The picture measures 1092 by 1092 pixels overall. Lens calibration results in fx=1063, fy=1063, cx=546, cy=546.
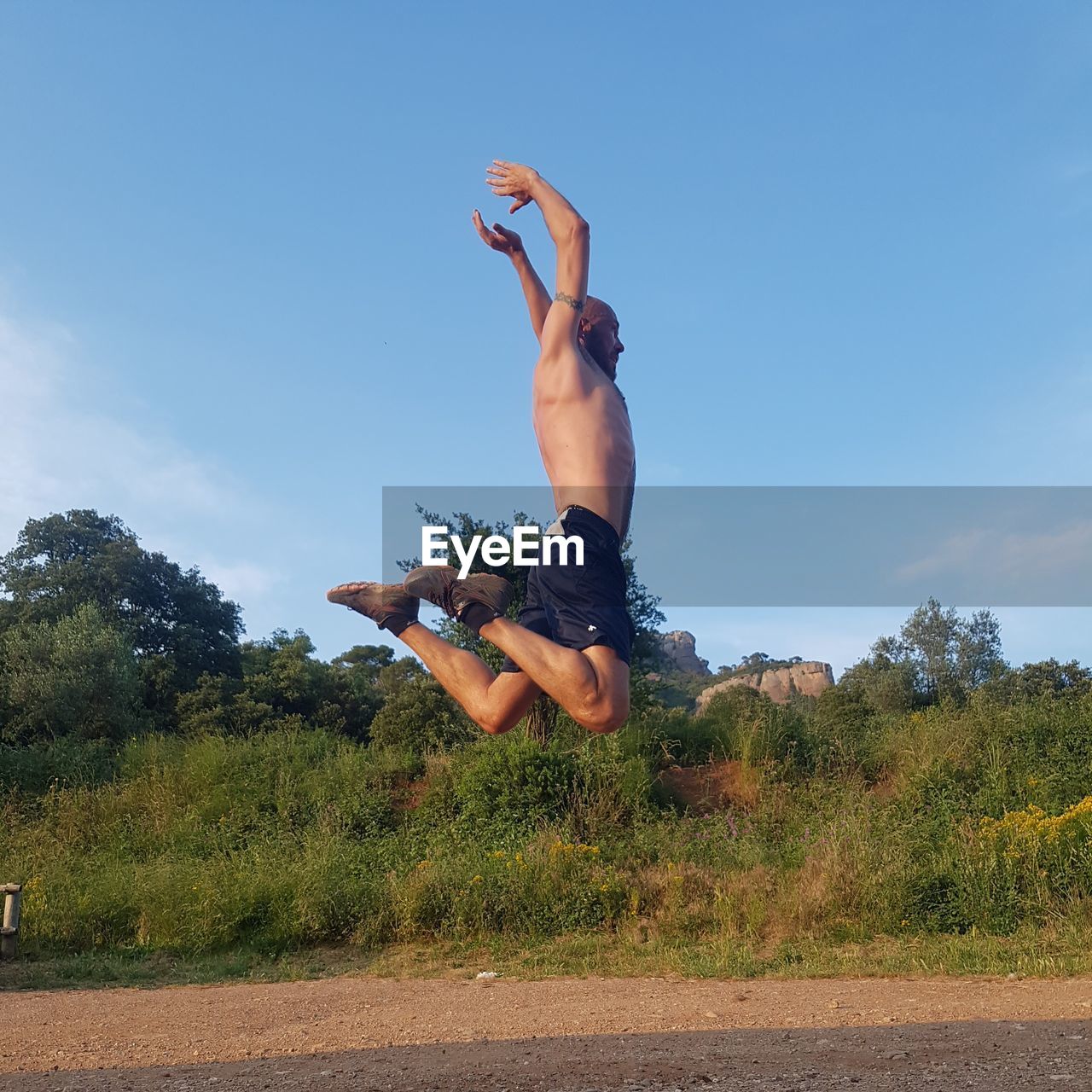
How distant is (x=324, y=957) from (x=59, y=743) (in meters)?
9.75

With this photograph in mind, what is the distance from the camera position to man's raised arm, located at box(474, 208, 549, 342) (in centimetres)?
490

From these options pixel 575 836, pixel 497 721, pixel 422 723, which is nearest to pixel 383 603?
pixel 497 721

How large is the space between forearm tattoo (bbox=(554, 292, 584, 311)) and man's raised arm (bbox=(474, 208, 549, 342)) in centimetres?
39

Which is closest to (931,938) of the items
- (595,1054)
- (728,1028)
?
(728,1028)

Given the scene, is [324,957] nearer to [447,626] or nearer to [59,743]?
[447,626]

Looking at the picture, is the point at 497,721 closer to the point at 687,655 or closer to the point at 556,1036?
the point at 556,1036

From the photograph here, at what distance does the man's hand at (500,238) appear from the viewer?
16.3 feet

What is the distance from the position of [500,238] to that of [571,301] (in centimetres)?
73

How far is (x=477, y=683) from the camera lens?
4.57m

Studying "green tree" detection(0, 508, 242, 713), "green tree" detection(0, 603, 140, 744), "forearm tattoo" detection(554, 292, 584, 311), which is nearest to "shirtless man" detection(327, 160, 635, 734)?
"forearm tattoo" detection(554, 292, 584, 311)

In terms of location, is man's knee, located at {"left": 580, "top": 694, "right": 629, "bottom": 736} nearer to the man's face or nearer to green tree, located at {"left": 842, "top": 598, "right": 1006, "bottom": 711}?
the man's face

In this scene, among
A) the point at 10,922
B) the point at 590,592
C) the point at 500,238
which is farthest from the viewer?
the point at 10,922

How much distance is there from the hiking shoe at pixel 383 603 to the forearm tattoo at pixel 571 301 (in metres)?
1.42

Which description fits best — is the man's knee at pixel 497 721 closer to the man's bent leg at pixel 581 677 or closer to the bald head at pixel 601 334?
the man's bent leg at pixel 581 677
